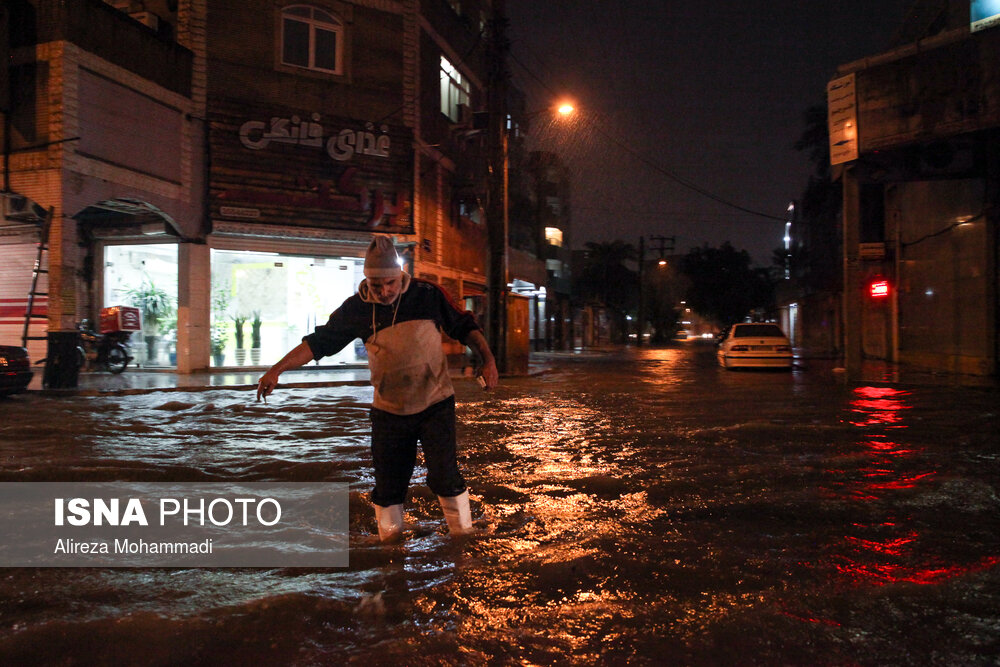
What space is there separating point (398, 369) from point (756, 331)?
1905cm

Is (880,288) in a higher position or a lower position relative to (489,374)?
higher

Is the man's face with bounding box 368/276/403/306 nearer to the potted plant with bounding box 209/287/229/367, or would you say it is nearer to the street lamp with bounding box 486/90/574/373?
the street lamp with bounding box 486/90/574/373

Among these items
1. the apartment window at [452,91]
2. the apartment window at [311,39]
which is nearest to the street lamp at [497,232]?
the apartment window at [311,39]

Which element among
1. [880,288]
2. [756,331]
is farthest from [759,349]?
[880,288]

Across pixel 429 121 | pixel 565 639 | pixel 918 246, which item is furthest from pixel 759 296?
pixel 565 639

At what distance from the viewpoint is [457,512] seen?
3.95 metres

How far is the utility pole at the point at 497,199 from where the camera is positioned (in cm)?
1773

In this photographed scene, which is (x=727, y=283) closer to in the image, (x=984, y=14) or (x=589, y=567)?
(x=984, y=14)

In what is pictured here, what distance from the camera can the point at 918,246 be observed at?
2006 cm

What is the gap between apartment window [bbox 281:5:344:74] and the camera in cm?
1906

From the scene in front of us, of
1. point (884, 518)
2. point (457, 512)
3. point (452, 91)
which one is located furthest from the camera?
point (452, 91)

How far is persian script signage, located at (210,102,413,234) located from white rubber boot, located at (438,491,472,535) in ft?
52.9

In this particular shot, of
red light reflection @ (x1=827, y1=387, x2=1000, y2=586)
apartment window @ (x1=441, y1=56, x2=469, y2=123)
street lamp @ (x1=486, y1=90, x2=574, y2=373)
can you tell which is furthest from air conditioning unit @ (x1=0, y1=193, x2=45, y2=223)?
red light reflection @ (x1=827, y1=387, x2=1000, y2=586)

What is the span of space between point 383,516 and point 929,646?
2.69 metres
